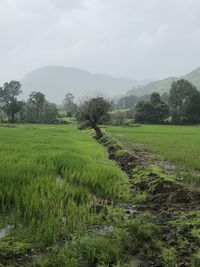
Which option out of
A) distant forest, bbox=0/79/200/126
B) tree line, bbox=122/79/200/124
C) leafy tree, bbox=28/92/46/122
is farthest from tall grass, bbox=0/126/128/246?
leafy tree, bbox=28/92/46/122

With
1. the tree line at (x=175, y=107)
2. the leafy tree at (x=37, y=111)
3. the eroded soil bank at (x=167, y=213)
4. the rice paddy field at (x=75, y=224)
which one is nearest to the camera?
the rice paddy field at (x=75, y=224)

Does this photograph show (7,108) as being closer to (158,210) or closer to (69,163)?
(69,163)

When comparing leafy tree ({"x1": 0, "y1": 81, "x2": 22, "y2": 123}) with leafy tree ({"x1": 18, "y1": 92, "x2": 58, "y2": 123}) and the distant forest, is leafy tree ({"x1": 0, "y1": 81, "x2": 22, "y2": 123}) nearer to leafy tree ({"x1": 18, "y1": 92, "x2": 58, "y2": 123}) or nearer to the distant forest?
the distant forest

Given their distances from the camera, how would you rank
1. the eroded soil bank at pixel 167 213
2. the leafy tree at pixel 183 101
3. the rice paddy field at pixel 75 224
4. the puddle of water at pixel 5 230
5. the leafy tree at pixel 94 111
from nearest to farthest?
1. the rice paddy field at pixel 75 224
2. the eroded soil bank at pixel 167 213
3. the puddle of water at pixel 5 230
4. the leafy tree at pixel 94 111
5. the leafy tree at pixel 183 101

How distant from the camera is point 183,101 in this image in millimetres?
71875

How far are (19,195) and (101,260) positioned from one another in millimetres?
3063

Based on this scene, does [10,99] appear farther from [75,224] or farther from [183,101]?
[75,224]

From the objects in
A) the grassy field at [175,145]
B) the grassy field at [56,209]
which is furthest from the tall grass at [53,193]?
Answer: the grassy field at [175,145]

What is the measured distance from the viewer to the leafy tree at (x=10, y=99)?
7425 cm

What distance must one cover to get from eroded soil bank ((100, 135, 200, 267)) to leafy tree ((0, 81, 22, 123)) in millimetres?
63040

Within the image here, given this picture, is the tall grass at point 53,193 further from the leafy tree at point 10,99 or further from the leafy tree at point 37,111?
the leafy tree at point 37,111

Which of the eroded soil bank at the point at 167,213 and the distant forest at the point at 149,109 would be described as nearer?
the eroded soil bank at the point at 167,213

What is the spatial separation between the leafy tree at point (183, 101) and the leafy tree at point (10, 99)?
31605 millimetres

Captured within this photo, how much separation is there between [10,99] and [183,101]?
37899mm
